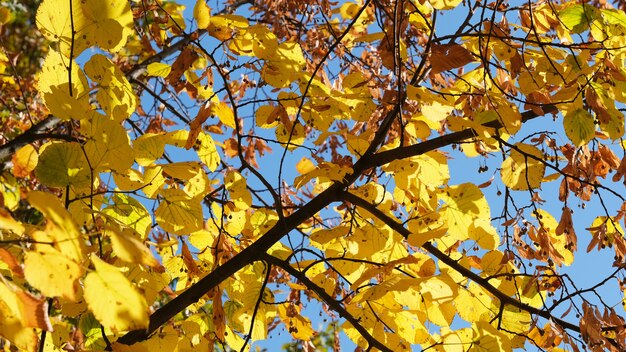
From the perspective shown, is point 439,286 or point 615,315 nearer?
point 439,286

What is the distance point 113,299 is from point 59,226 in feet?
0.40

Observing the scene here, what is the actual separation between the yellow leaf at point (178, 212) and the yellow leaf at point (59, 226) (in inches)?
26.2

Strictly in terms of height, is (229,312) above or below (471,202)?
below

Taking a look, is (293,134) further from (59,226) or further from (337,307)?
(59,226)

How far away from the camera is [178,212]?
1441 mm

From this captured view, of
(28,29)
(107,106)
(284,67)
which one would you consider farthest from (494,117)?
(28,29)

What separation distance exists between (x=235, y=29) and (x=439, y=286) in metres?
0.86

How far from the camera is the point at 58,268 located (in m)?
0.74

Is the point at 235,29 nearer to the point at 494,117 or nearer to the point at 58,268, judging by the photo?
the point at 494,117

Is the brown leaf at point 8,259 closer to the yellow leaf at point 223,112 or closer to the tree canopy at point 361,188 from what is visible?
the tree canopy at point 361,188

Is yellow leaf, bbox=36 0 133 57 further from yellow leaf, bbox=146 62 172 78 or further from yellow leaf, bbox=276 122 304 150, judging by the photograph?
yellow leaf, bbox=276 122 304 150

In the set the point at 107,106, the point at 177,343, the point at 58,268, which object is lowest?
the point at 58,268

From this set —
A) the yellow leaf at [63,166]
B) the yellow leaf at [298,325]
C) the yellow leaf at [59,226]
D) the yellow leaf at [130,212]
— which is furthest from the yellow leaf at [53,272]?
the yellow leaf at [298,325]

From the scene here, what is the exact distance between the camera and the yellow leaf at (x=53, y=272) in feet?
2.39
